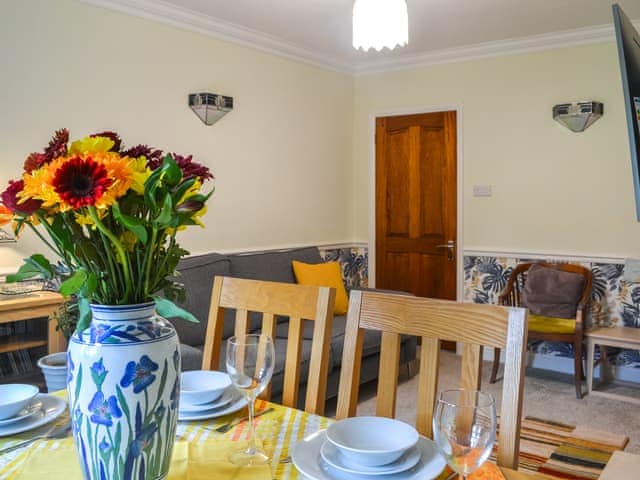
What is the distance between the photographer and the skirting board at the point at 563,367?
4.29 m

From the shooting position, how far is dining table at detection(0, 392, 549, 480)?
111cm

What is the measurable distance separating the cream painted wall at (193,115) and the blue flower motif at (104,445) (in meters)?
2.53

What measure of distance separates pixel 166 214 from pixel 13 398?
77cm

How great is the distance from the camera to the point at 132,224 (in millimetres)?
906

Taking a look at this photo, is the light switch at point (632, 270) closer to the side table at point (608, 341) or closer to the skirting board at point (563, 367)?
the side table at point (608, 341)

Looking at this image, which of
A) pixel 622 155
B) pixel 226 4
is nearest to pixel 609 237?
pixel 622 155

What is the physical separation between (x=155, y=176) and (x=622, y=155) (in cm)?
416

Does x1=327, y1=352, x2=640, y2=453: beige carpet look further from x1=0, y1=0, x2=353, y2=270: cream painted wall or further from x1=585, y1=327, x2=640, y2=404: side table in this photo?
x1=0, y1=0, x2=353, y2=270: cream painted wall

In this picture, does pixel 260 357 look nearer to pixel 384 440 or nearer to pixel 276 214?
pixel 384 440

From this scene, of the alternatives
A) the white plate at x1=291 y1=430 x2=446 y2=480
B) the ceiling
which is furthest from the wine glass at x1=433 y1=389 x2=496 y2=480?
the ceiling

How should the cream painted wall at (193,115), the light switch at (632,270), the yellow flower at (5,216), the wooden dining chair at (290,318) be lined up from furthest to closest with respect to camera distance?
the light switch at (632,270) < the cream painted wall at (193,115) < the wooden dining chair at (290,318) < the yellow flower at (5,216)

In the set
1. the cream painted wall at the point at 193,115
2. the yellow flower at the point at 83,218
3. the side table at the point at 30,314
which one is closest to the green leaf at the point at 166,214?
the yellow flower at the point at 83,218


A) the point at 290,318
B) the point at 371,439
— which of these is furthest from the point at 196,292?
the point at 371,439

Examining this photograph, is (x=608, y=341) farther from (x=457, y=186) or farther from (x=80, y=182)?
(x=80, y=182)
